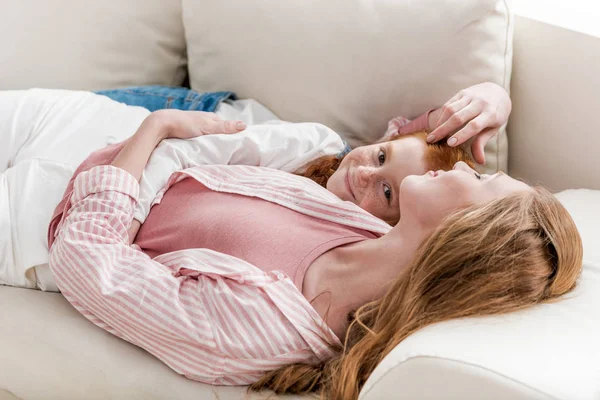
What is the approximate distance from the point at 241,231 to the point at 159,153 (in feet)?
0.91

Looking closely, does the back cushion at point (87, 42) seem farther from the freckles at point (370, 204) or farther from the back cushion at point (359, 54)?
the freckles at point (370, 204)

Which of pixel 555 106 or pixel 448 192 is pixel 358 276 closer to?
pixel 448 192

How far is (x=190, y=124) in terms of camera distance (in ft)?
4.27

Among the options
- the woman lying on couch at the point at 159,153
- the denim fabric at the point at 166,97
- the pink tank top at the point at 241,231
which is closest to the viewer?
the pink tank top at the point at 241,231

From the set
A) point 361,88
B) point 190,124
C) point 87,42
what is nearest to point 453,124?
point 361,88

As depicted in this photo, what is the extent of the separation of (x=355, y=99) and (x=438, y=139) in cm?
27

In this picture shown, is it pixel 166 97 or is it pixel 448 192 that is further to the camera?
pixel 166 97

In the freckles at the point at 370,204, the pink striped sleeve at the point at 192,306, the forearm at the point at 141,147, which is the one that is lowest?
the pink striped sleeve at the point at 192,306

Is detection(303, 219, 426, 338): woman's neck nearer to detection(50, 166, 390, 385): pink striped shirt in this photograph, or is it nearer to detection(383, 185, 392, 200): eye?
detection(50, 166, 390, 385): pink striped shirt

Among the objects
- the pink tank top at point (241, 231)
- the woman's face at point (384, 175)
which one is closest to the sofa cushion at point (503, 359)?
the pink tank top at point (241, 231)

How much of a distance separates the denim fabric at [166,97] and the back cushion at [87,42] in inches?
3.1

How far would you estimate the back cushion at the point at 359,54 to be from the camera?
1386 millimetres

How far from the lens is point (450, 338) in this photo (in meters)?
0.79

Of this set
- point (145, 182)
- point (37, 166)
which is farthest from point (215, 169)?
point (37, 166)
